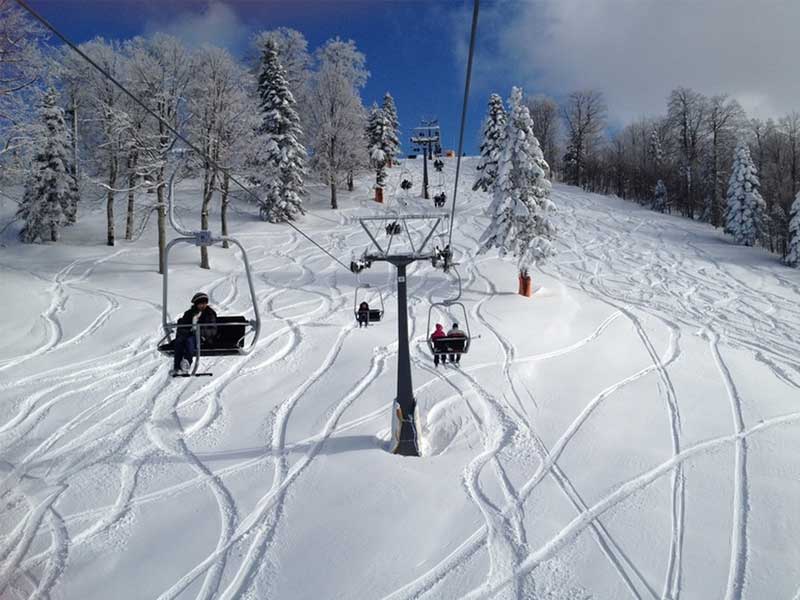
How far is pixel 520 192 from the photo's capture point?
21.4 m

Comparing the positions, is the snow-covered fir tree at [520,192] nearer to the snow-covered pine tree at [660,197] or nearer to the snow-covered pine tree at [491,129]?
the snow-covered pine tree at [491,129]

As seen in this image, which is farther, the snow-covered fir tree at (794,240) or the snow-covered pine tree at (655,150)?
the snow-covered pine tree at (655,150)

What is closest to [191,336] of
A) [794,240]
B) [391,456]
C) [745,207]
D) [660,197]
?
[391,456]

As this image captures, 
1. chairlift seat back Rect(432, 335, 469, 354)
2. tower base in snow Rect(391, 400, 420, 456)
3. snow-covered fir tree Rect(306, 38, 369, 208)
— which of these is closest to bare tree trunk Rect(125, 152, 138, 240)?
snow-covered fir tree Rect(306, 38, 369, 208)

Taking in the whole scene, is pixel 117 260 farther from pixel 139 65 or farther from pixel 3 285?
pixel 139 65

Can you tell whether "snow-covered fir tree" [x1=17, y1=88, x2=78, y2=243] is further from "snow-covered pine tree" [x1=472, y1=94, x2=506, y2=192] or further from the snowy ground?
"snow-covered pine tree" [x1=472, y1=94, x2=506, y2=192]

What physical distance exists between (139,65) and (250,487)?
20.4m

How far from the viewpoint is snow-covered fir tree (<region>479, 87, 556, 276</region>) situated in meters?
21.3

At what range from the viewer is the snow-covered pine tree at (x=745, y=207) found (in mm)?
33875

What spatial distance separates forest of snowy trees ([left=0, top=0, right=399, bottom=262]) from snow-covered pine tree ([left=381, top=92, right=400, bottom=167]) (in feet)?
26.6

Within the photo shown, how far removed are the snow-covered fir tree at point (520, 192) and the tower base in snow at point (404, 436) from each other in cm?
1275

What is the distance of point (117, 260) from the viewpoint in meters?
23.9

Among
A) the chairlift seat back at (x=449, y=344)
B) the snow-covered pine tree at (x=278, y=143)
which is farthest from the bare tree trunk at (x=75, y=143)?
the chairlift seat back at (x=449, y=344)

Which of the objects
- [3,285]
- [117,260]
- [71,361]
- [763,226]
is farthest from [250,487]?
[763,226]
